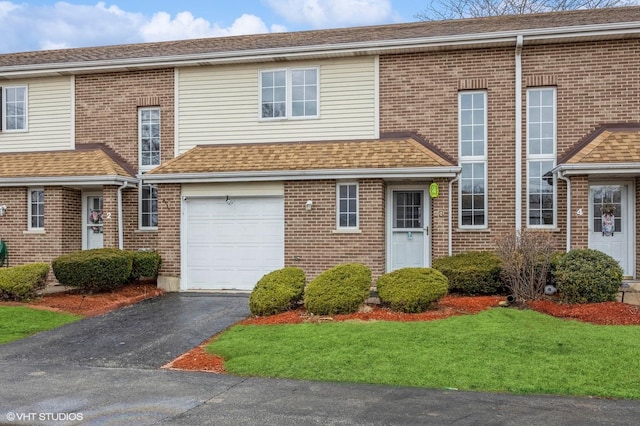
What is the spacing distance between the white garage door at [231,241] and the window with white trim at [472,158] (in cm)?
446

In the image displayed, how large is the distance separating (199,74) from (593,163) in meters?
9.94

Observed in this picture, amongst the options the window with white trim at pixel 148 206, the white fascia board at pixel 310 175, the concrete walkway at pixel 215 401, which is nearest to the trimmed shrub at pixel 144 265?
the window with white trim at pixel 148 206

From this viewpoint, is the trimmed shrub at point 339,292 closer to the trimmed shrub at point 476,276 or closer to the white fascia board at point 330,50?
the trimmed shrub at point 476,276

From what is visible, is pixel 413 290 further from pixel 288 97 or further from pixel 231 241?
pixel 288 97

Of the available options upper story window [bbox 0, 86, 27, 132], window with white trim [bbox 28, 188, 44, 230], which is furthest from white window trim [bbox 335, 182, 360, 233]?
upper story window [bbox 0, 86, 27, 132]

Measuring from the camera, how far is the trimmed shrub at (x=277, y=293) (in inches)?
376

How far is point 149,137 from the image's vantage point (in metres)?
14.9

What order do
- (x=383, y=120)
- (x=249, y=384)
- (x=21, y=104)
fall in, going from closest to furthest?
(x=249, y=384) < (x=383, y=120) < (x=21, y=104)

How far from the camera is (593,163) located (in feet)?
36.8

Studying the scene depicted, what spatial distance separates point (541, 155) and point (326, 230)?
5.43 m

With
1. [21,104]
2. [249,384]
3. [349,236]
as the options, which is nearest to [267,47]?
[349,236]

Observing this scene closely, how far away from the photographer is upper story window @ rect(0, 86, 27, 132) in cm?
1551

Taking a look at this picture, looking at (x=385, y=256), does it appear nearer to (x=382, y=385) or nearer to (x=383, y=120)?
(x=383, y=120)

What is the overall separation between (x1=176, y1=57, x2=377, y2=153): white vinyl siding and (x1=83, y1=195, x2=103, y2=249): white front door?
285 centimetres
